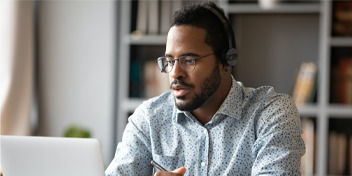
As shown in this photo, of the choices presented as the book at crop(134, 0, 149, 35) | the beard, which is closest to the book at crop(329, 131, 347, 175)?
the book at crop(134, 0, 149, 35)

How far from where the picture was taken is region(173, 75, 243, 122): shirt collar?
170 centimetres

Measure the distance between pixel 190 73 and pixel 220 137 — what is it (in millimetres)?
221

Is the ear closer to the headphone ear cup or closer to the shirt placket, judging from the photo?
the headphone ear cup

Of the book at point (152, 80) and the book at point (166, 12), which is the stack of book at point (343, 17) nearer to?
the book at point (166, 12)

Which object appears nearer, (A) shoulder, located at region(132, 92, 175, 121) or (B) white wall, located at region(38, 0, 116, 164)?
(A) shoulder, located at region(132, 92, 175, 121)

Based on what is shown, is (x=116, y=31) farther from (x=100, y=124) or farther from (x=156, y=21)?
(x=100, y=124)

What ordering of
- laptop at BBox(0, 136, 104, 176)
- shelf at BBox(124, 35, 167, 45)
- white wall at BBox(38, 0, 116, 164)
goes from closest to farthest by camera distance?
laptop at BBox(0, 136, 104, 176) < shelf at BBox(124, 35, 167, 45) < white wall at BBox(38, 0, 116, 164)

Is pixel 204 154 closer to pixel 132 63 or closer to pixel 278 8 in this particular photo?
pixel 278 8

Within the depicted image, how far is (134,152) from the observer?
67.2 inches

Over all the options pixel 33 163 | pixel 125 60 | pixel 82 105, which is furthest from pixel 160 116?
pixel 82 105

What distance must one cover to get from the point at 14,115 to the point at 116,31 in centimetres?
82

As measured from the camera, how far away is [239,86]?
1.79m

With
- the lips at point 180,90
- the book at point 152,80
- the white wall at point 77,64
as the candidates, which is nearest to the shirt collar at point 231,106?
the lips at point 180,90

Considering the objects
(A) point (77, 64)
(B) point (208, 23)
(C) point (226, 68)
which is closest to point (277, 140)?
(C) point (226, 68)
